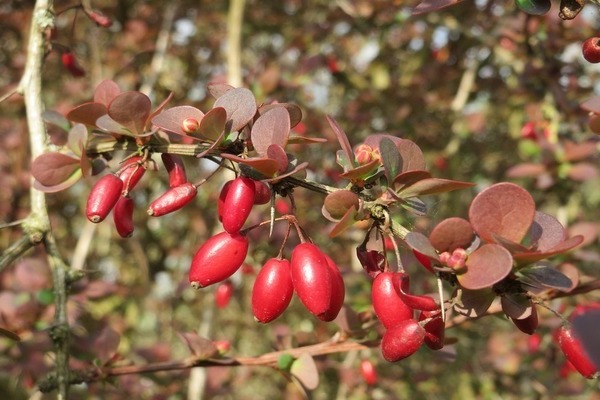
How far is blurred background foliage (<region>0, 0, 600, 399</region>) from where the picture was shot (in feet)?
6.73

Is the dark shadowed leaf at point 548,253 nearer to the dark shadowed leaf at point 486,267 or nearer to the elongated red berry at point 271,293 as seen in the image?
the dark shadowed leaf at point 486,267

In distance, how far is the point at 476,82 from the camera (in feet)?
10.5

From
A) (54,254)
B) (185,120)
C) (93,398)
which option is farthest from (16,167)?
(185,120)

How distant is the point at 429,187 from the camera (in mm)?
791

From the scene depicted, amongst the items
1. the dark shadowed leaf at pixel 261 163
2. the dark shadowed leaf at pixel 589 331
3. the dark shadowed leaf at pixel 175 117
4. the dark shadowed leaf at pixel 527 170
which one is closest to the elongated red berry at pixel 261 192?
the dark shadowed leaf at pixel 261 163

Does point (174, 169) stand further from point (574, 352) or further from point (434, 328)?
point (574, 352)

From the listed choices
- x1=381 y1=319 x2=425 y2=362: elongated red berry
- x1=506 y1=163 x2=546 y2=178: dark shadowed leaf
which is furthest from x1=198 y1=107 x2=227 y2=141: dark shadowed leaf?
x1=506 y1=163 x2=546 y2=178: dark shadowed leaf

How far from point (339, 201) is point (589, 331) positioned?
351 mm

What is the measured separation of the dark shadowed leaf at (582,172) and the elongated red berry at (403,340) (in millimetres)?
1490

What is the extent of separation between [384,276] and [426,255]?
0.29 ft

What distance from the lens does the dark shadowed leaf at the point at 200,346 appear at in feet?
3.69

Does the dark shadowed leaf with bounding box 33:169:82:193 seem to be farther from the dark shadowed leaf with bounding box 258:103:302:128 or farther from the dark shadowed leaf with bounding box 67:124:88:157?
the dark shadowed leaf with bounding box 258:103:302:128

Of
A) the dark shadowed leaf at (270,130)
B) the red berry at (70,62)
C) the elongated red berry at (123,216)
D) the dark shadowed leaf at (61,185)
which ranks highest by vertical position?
the dark shadowed leaf at (270,130)

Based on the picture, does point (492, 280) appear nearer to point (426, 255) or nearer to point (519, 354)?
point (426, 255)
